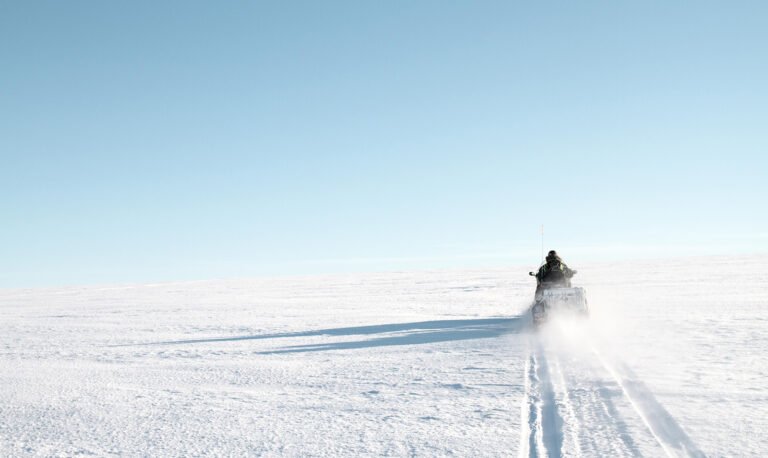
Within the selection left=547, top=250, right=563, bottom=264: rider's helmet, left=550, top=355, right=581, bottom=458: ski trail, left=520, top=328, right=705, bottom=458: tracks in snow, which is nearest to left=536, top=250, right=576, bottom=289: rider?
left=547, top=250, right=563, bottom=264: rider's helmet

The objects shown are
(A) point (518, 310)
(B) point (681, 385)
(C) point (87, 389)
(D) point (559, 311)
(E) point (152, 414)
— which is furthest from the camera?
(A) point (518, 310)

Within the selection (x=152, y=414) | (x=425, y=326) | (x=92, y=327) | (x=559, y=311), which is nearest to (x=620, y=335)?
(x=559, y=311)

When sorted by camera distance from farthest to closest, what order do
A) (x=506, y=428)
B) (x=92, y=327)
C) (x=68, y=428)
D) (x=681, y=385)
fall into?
(x=92, y=327), (x=681, y=385), (x=68, y=428), (x=506, y=428)

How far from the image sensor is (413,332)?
13961mm

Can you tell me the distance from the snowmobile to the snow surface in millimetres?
424

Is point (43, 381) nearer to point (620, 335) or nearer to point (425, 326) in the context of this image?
point (425, 326)

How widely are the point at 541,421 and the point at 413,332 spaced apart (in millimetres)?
8608

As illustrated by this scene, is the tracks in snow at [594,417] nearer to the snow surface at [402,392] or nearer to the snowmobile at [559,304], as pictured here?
the snow surface at [402,392]

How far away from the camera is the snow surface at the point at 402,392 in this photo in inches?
194

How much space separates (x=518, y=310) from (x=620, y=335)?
25.3 feet

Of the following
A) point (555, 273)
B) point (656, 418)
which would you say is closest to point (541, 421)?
point (656, 418)

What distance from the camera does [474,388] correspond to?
7129 millimetres

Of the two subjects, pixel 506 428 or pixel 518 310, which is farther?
pixel 518 310

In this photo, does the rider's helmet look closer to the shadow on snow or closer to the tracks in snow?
the shadow on snow
